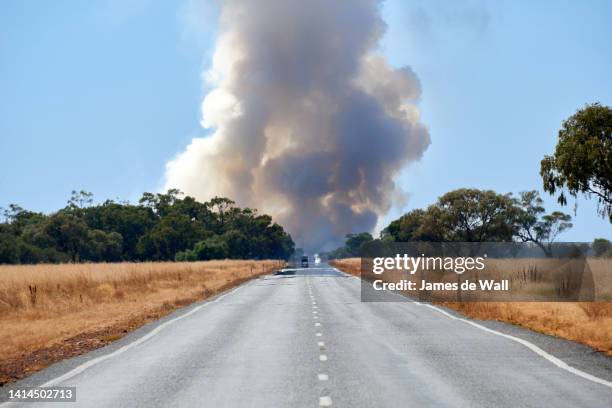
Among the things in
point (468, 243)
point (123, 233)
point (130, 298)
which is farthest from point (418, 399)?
point (123, 233)

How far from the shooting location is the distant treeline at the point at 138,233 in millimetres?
104625

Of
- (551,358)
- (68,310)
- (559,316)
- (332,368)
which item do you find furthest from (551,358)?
(68,310)

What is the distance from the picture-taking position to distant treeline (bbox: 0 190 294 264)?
10462 centimetres

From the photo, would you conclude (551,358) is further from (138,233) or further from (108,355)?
(138,233)

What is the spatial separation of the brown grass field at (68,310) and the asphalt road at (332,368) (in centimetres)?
112

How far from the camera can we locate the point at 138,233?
142 m

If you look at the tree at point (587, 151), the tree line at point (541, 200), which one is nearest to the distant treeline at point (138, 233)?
the tree line at point (541, 200)

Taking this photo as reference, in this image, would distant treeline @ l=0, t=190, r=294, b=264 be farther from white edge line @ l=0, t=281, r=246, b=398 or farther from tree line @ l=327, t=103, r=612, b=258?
white edge line @ l=0, t=281, r=246, b=398

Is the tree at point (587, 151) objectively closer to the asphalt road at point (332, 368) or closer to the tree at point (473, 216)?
the asphalt road at point (332, 368)

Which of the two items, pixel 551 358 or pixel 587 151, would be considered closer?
pixel 551 358

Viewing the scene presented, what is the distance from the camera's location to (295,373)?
438 inches

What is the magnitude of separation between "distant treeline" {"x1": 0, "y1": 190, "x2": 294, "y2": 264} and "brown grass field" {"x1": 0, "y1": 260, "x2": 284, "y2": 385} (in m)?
51.1

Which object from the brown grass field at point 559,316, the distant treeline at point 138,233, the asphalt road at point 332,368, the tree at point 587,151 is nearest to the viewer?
the asphalt road at point 332,368

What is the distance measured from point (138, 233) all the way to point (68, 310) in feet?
390
